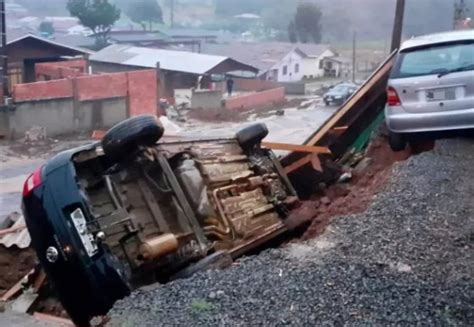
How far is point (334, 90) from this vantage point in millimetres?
40656

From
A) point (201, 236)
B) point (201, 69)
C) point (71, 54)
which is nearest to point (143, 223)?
point (201, 236)

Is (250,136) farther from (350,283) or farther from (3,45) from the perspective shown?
(3,45)

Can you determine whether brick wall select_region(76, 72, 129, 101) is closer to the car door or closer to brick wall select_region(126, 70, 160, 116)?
brick wall select_region(126, 70, 160, 116)

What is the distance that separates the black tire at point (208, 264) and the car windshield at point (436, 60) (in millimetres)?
3961

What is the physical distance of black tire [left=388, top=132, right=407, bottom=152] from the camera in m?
8.61

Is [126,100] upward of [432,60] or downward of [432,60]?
downward

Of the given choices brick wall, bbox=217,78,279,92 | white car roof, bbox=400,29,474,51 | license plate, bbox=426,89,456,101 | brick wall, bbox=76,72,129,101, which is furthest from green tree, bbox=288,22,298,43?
license plate, bbox=426,89,456,101

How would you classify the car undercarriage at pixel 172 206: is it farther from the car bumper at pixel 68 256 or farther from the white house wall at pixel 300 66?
the white house wall at pixel 300 66

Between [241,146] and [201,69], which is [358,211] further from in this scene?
[201,69]

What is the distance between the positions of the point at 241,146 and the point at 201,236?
6.18 feet

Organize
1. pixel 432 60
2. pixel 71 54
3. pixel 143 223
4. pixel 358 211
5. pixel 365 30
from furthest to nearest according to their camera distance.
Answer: pixel 365 30 < pixel 71 54 < pixel 432 60 < pixel 358 211 < pixel 143 223

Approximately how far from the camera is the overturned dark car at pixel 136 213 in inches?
197

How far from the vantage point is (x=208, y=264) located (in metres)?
5.17

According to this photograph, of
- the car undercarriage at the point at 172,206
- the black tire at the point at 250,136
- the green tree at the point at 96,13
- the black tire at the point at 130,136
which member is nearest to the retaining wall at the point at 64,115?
the black tire at the point at 250,136
